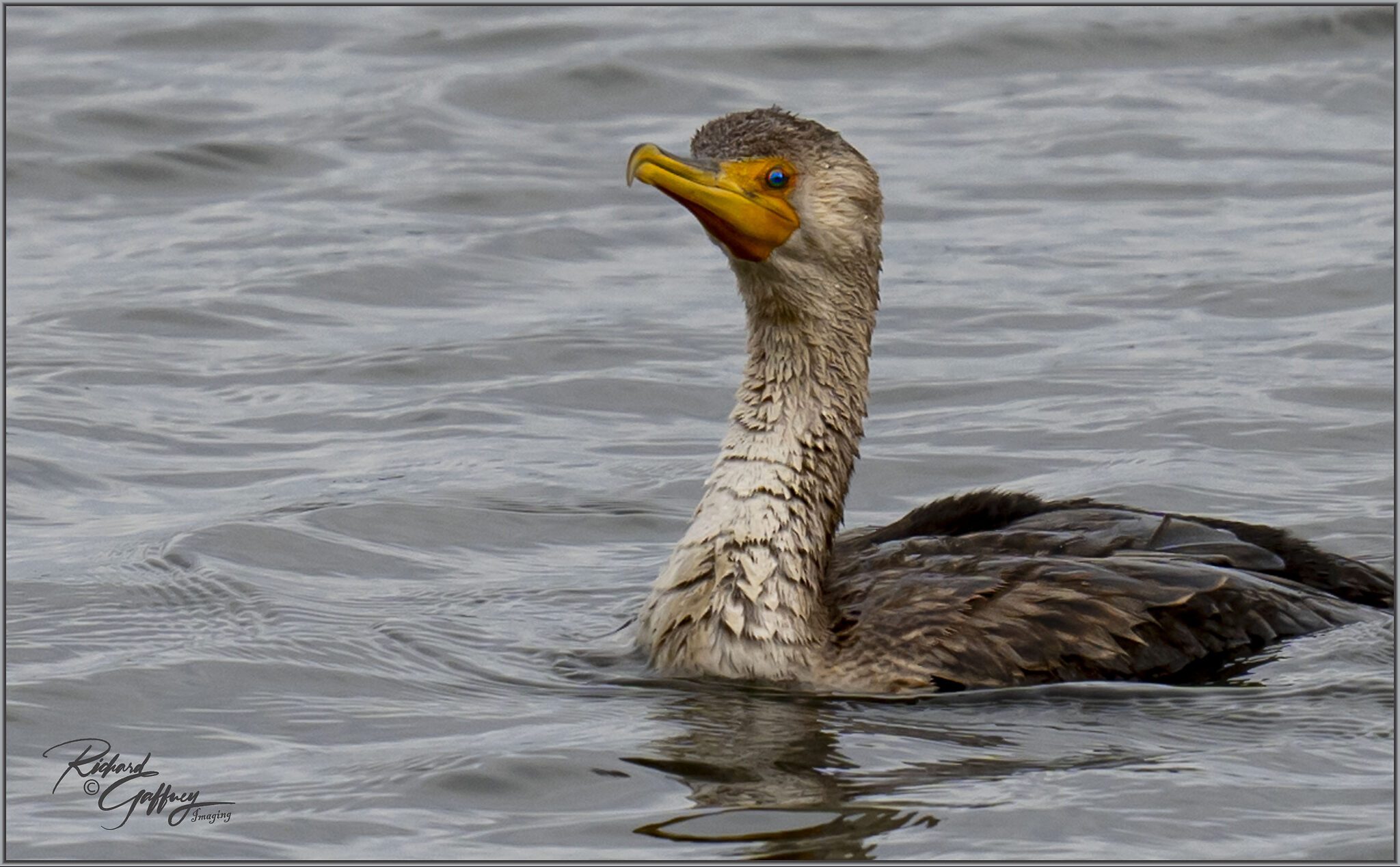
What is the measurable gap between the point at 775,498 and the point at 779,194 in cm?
95

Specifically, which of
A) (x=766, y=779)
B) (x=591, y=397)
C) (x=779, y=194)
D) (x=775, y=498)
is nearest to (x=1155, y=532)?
(x=775, y=498)

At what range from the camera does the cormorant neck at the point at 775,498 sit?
7.46 meters

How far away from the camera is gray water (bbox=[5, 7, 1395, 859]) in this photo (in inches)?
262

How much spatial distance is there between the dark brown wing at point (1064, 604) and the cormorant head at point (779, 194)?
3.28 feet

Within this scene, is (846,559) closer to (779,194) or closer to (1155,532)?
(1155,532)

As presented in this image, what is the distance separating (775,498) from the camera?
7680mm

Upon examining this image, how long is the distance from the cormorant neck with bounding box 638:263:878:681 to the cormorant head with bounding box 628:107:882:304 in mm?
91

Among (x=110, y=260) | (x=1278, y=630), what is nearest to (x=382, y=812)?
(x=1278, y=630)

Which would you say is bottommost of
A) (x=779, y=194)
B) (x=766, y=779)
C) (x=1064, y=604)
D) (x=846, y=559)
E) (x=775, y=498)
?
(x=766, y=779)

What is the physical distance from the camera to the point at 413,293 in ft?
43.4

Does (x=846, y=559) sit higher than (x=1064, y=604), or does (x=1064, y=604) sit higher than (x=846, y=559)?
(x=846, y=559)
